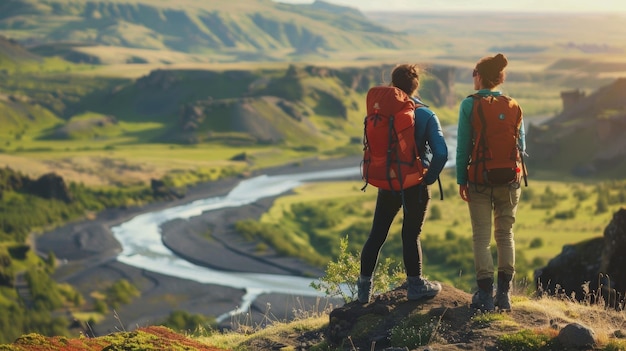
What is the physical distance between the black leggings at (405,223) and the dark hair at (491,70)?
186 centimetres

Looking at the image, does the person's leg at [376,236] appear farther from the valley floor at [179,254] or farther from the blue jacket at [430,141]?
the valley floor at [179,254]

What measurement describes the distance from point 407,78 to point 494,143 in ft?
5.29

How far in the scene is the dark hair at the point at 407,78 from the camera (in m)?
12.1

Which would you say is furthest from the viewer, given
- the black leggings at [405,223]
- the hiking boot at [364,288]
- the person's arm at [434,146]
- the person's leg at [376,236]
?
the hiking boot at [364,288]

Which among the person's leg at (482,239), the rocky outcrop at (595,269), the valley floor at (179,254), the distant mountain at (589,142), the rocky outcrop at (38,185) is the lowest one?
the valley floor at (179,254)

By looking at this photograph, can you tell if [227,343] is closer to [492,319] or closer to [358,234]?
[492,319]

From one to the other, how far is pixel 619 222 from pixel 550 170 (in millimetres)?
116310

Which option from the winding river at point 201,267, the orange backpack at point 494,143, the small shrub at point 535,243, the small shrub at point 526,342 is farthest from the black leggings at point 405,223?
the small shrub at point 535,243

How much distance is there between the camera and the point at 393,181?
11.8 m

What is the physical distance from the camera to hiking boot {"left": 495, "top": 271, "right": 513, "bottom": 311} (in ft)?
39.8

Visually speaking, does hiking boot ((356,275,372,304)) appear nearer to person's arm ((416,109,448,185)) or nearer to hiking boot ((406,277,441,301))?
hiking boot ((406,277,441,301))

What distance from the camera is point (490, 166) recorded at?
1170 cm

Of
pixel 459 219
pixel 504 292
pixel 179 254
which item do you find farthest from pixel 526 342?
pixel 459 219

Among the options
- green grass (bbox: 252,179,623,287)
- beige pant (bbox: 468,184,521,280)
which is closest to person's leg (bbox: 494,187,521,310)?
beige pant (bbox: 468,184,521,280)
